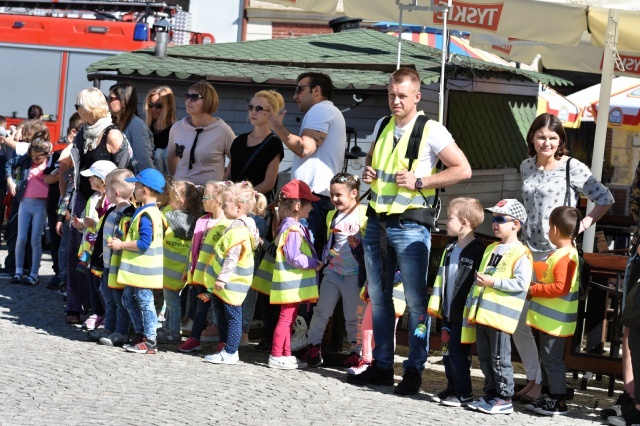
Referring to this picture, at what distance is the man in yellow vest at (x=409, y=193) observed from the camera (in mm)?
7652

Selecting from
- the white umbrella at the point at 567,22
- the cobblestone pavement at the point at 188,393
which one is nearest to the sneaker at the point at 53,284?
the cobblestone pavement at the point at 188,393

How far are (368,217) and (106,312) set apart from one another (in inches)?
95.0

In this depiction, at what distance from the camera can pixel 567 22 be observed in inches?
342

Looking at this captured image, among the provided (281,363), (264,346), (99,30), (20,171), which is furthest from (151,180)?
(99,30)

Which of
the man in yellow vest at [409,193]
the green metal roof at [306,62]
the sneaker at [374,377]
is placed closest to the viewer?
the man in yellow vest at [409,193]

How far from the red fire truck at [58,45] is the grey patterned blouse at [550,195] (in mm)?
10529

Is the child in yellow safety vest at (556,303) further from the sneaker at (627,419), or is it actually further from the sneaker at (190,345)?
the sneaker at (190,345)

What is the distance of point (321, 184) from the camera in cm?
879

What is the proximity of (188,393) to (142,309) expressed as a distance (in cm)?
153

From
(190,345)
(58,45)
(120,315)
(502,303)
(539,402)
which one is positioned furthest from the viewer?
(58,45)

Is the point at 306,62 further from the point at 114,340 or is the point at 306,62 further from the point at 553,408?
the point at 553,408

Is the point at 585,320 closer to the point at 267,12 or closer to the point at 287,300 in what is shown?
the point at 287,300

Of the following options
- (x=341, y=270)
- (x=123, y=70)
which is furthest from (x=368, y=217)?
(x=123, y=70)

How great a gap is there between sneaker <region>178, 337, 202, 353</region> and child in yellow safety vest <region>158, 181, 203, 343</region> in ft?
1.36
